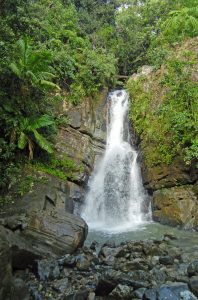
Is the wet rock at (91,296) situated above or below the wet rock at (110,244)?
below

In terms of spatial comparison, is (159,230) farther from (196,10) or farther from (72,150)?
(196,10)

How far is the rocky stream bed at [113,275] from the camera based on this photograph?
5.51m

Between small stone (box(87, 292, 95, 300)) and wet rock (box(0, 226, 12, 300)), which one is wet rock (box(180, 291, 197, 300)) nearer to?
small stone (box(87, 292, 95, 300))

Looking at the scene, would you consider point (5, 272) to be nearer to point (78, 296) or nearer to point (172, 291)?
point (78, 296)

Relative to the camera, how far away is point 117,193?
44.4 feet

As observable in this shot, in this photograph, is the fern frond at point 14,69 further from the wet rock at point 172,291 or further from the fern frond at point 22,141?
the wet rock at point 172,291

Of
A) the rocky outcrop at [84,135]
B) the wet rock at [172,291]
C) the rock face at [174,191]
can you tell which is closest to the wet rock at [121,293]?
the wet rock at [172,291]

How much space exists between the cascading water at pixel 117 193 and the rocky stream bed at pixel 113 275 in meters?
3.41

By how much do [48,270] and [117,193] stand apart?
23.5 feet

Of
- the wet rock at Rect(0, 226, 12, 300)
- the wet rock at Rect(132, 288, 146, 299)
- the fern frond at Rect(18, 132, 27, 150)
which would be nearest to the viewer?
the wet rock at Rect(0, 226, 12, 300)

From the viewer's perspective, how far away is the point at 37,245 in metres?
7.59

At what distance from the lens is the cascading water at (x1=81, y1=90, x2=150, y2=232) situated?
12516 millimetres

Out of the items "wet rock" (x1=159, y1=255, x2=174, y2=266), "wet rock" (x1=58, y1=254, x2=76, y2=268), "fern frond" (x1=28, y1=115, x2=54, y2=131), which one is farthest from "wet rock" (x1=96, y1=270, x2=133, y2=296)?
"fern frond" (x1=28, y1=115, x2=54, y2=131)

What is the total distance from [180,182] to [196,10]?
11583 millimetres
